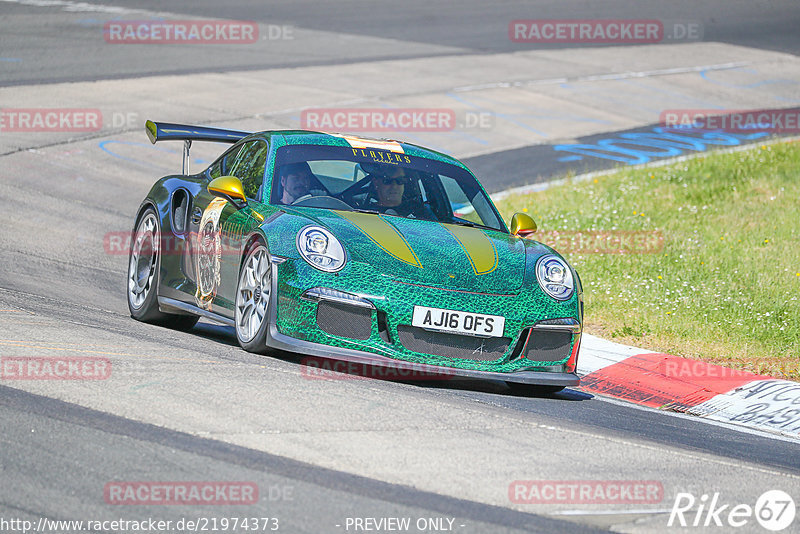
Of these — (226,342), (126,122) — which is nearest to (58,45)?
(126,122)

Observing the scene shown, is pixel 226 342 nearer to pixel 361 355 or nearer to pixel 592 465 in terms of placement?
pixel 361 355

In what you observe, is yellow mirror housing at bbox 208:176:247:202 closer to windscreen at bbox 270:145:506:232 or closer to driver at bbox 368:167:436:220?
windscreen at bbox 270:145:506:232

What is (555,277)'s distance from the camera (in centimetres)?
737

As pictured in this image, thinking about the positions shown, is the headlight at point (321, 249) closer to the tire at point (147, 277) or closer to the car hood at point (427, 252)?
the car hood at point (427, 252)

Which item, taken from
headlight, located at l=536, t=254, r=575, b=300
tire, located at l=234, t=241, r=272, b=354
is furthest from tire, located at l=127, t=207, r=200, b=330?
headlight, located at l=536, t=254, r=575, b=300

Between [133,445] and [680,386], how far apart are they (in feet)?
14.8

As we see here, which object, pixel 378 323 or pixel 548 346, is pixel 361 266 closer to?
pixel 378 323

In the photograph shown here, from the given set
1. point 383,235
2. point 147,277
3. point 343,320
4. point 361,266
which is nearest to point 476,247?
point 383,235

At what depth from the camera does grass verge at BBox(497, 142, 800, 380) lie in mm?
9703

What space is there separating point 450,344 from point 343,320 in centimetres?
62

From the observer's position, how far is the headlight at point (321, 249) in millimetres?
6801

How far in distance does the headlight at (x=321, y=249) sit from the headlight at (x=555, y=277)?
1.26 m

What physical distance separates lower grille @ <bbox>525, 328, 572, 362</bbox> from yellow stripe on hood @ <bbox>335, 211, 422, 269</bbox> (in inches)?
31.9

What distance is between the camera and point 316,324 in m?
6.70
